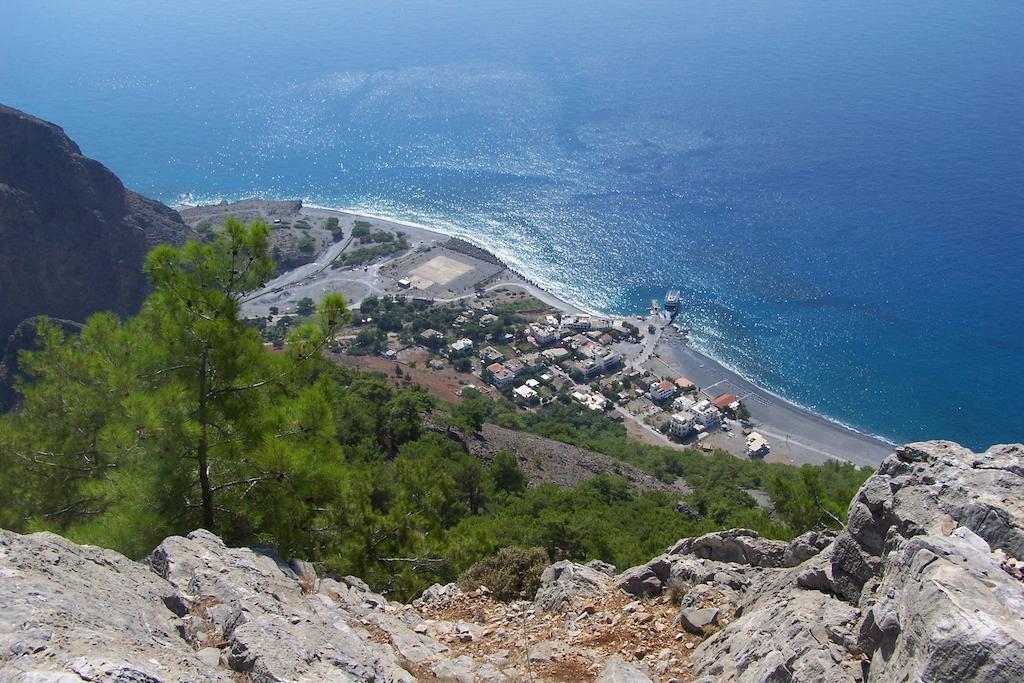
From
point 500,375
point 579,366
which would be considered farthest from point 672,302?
point 500,375

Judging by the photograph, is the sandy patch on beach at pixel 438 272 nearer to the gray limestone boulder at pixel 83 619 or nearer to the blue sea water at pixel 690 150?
the blue sea water at pixel 690 150

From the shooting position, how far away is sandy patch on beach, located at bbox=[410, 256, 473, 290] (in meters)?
66.8

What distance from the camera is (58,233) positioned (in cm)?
5138

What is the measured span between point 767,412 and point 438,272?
32.6 meters

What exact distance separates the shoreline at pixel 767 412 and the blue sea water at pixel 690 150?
156cm

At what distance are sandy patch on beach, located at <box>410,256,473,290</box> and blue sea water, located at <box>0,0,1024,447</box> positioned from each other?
201 inches

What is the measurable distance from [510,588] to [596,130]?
8660 cm

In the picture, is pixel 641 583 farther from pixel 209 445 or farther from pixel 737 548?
pixel 209 445

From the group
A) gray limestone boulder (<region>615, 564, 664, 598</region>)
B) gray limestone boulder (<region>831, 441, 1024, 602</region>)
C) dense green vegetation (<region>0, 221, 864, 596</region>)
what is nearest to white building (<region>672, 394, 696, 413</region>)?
dense green vegetation (<region>0, 221, 864, 596</region>)

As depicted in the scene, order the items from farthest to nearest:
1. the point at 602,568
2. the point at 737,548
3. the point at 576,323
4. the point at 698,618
Result: 1. the point at 576,323
2. the point at 602,568
3. the point at 737,548
4. the point at 698,618

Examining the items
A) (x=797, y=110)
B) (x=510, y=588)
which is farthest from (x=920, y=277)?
(x=510, y=588)

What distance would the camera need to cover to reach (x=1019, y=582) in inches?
241

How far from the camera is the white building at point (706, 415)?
159ft

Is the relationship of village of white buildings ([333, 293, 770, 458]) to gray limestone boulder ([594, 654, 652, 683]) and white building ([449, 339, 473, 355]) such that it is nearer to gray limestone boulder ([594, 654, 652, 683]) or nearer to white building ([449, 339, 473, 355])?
white building ([449, 339, 473, 355])
